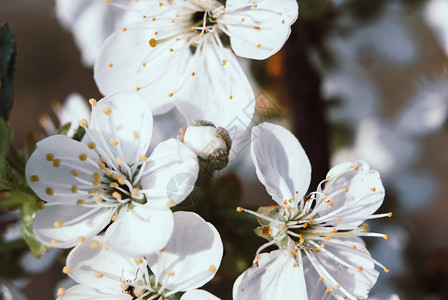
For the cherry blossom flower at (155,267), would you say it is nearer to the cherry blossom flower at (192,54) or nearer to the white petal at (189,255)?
A: the white petal at (189,255)

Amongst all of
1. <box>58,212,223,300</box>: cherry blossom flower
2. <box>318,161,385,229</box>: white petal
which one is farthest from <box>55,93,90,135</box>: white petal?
<box>318,161,385,229</box>: white petal

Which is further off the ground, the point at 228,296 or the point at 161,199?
the point at 161,199

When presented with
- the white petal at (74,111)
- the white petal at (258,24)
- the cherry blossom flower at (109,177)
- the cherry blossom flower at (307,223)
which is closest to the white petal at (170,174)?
the cherry blossom flower at (109,177)

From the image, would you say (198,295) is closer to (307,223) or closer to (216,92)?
(307,223)

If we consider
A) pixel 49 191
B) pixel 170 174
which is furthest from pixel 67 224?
pixel 170 174

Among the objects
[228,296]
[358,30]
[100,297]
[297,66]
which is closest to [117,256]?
[100,297]

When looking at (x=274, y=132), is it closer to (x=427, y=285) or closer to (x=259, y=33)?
(x=259, y=33)
